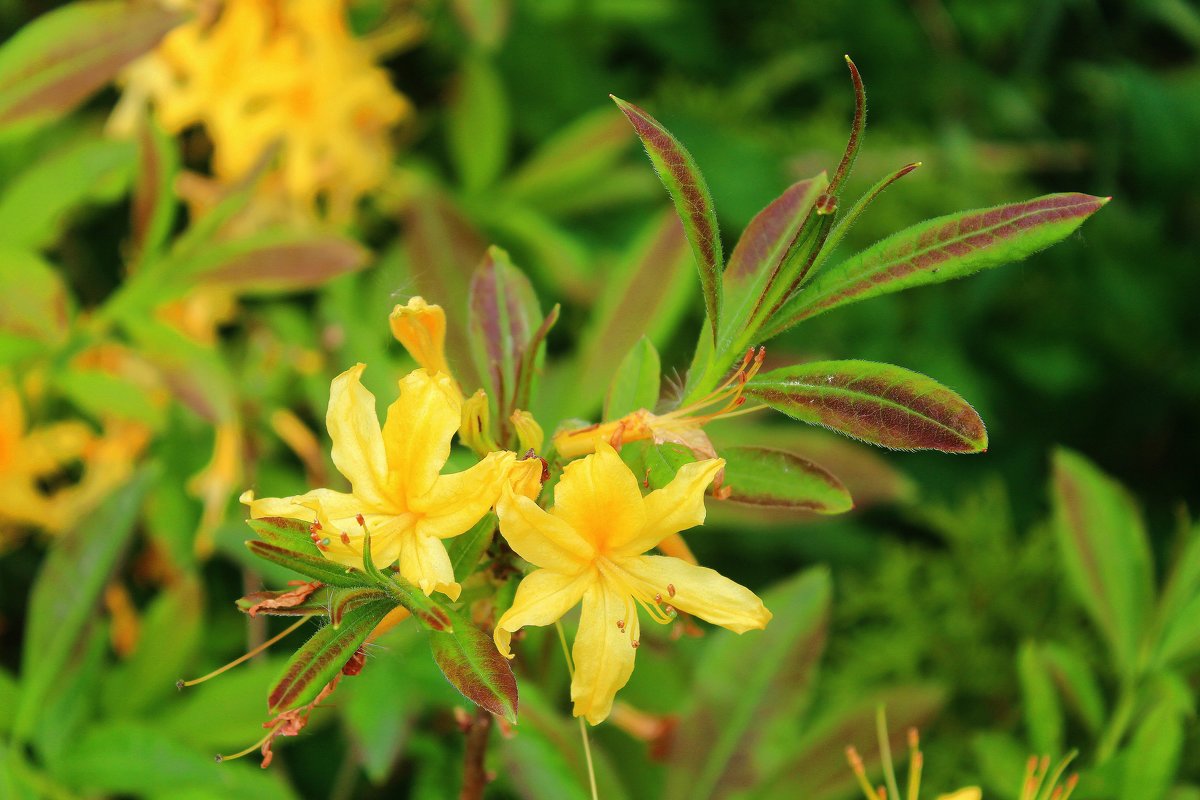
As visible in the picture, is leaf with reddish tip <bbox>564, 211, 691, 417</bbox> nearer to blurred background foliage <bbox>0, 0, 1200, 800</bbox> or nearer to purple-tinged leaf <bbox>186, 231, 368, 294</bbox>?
blurred background foliage <bbox>0, 0, 1200, 800</bbox>

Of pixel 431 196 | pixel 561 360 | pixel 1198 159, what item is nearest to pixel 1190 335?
pixel 1198 159

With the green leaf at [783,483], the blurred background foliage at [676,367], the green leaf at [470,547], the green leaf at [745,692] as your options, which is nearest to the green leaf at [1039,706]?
the blurred background foliage at [676,367]

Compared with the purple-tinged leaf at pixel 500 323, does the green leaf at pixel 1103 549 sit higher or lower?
lower

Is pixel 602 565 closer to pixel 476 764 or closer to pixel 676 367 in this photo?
pixel 476 764

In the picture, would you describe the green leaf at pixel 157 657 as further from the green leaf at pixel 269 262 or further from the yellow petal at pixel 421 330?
the yellow petal at pixel 421 330

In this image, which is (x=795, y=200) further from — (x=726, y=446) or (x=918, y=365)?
(x=918, y=365)

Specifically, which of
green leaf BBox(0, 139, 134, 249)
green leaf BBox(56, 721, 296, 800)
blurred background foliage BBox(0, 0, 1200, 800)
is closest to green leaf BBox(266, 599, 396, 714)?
blurred background foliage BBox(0, 0, 1200, 800)

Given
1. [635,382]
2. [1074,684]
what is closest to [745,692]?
[1074,684]
